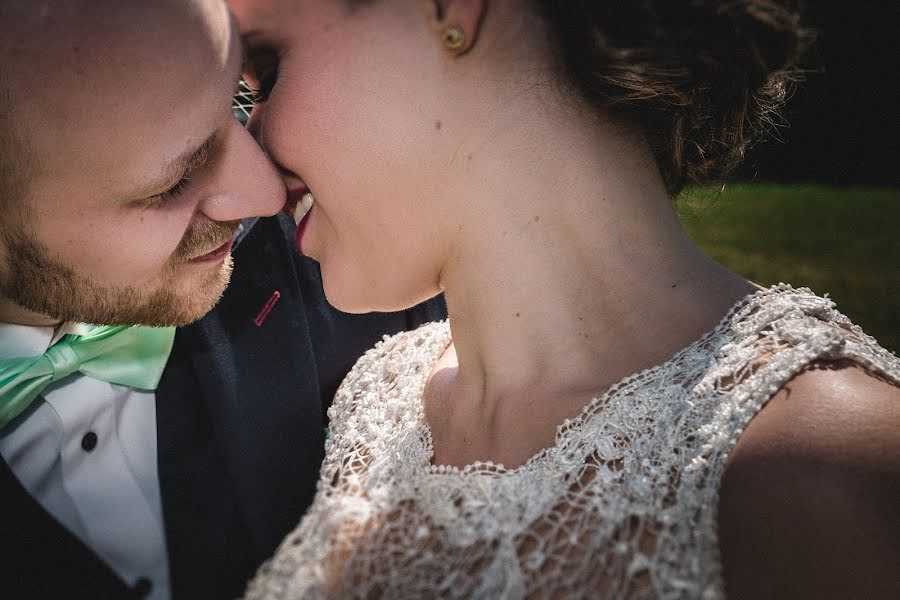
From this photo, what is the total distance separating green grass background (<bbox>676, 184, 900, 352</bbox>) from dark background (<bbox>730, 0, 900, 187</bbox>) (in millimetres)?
1396

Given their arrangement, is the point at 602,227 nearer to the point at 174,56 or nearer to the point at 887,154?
the point at 174,56

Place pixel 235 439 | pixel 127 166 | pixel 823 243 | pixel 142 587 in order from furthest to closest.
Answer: pixel 823 243
pixel 235 439
pixel 142 587
pixel 127 166

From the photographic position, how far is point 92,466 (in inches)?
80.4

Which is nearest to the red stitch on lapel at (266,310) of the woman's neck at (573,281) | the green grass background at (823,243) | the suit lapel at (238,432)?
the suit lapel at (238,432)

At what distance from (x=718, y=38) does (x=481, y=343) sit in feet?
2.75

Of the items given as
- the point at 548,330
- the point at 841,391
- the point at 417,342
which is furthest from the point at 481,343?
the point at 841,391

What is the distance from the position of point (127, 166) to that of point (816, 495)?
1647 mm

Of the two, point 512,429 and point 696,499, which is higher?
point 696,499

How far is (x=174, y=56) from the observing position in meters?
1.61

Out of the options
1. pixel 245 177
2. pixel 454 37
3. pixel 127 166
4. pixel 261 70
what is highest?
pixel 454 37

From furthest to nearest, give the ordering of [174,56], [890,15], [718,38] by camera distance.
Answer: [890,15] < [174,56] < [718,38]

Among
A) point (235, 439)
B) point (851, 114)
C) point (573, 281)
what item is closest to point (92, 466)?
point (235, 439)

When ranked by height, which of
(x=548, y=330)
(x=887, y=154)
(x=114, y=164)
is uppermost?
(x=114, y=164)

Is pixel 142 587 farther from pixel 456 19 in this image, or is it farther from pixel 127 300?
pixel 456 19
